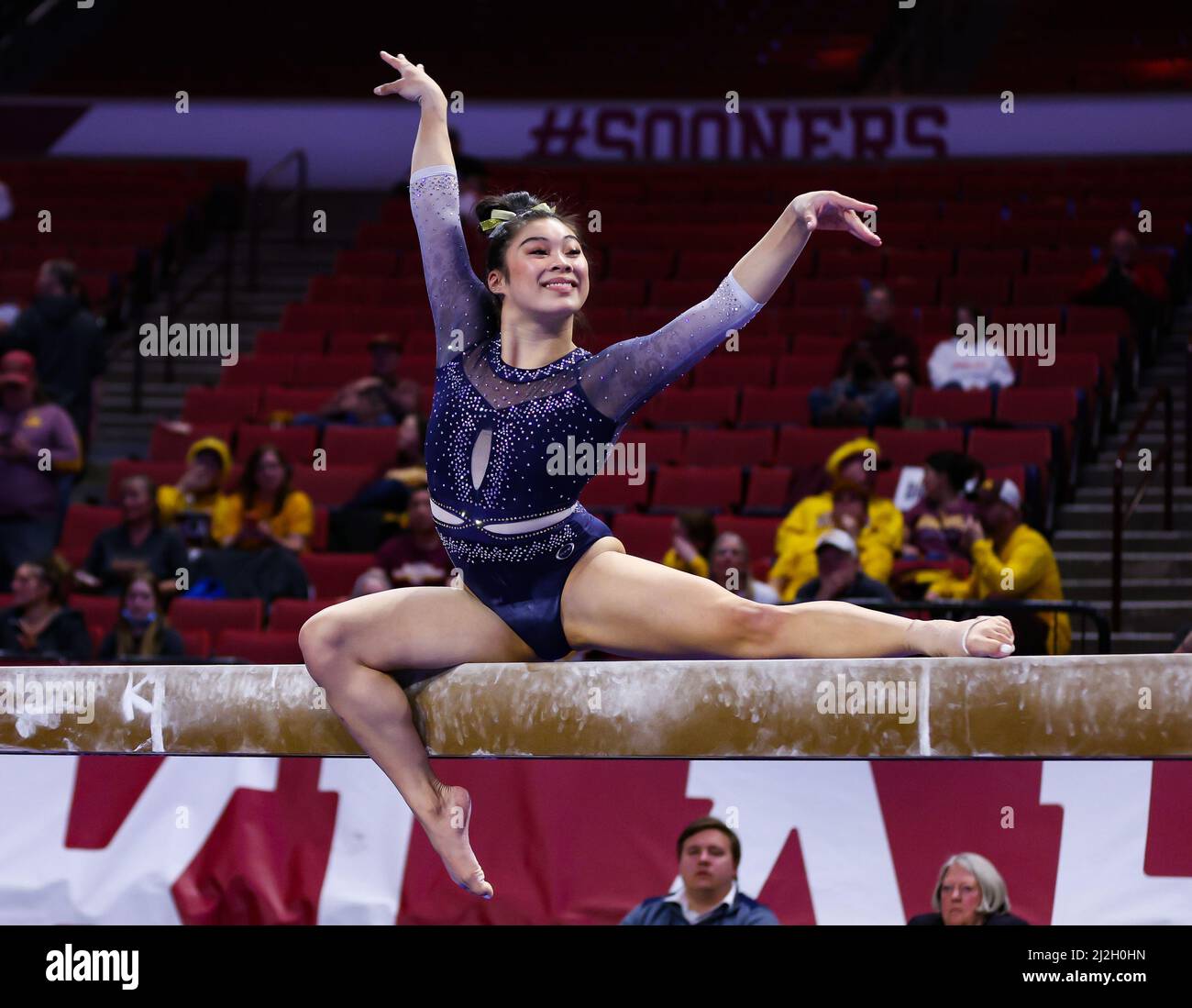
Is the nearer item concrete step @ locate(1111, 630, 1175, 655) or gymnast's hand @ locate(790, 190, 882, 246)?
gymnast's hand @ locate(790, 190, 882, 246)

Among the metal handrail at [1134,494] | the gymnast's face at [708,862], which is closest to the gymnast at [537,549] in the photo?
the gymnast's face at [708,862]

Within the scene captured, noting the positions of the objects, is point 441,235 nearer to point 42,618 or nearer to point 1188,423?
point 42,618

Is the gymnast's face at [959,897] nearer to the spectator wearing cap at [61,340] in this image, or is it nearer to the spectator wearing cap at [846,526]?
the spectator wearing cap at [846,526]

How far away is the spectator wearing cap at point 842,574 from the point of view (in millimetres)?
6051

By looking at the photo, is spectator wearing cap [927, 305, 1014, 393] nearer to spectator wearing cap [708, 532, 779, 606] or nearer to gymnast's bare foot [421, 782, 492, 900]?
spectator wearing cap [708, 532, 779, 606]

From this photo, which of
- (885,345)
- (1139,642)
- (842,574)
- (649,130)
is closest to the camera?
(842,574)

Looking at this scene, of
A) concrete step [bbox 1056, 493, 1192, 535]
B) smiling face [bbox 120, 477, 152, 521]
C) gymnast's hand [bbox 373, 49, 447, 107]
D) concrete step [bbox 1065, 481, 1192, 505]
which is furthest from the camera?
concrete step [bbox 1065, 481, 1192, 505]

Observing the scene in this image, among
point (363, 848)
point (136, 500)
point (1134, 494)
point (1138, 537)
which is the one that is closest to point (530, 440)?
point (363, 848)

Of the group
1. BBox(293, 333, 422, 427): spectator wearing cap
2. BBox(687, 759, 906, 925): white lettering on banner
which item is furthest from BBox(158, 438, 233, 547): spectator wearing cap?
BBox(687, 759, 906, 925): white lettering on banner

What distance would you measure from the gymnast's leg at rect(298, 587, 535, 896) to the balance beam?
0.06 m

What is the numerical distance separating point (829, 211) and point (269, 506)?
15.5 feet

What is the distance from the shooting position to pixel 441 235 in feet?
10.8

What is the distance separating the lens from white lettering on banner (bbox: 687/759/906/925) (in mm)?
4539
